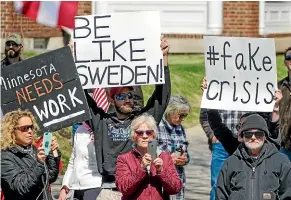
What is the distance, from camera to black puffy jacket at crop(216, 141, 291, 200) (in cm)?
829

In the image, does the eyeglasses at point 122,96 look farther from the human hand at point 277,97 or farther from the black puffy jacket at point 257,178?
the human hand at point 277,97

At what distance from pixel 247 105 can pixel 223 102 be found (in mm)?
201

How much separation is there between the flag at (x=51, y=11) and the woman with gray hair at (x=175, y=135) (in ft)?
3.87

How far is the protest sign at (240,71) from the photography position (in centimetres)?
942

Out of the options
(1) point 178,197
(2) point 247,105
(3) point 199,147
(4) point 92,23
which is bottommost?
(3) point 199,147

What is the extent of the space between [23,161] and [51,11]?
6.82ft

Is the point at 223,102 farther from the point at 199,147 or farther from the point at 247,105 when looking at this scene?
the point at 199,147

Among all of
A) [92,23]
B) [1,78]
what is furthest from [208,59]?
[1,78]

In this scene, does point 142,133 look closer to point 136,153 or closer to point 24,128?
point 136,153

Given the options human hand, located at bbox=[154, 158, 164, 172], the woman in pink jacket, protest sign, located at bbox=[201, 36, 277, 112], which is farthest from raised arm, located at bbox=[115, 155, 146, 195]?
A: protest sign, located at bbox=[201, 36, 277, 112]

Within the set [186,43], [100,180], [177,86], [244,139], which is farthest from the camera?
[186,43]

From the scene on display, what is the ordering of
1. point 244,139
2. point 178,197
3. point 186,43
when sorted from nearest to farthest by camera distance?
point 244,139, point 178,197, point 186,43

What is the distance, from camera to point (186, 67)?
67.0 ft

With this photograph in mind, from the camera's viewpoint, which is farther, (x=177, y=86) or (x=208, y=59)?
(x=177, y=86)
